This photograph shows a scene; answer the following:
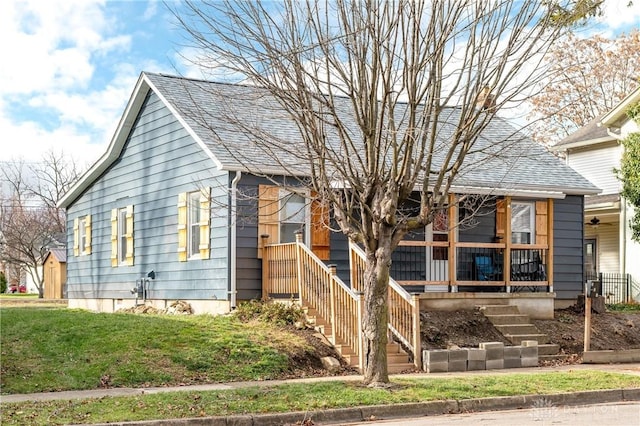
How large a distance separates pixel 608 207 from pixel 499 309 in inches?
454

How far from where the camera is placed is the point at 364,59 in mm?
11883

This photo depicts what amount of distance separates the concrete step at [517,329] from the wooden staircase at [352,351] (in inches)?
134

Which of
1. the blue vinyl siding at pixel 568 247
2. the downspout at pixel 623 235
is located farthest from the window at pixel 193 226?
the downspout at pixel 623 235

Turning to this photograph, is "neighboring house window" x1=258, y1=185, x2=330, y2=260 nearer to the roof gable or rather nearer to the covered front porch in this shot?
the roof gable

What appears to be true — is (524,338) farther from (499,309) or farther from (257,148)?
(257,148)

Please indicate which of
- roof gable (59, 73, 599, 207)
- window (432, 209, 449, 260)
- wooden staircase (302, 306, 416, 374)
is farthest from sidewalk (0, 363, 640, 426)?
window (432, 209, 449, 260)

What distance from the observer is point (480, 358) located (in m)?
15.8

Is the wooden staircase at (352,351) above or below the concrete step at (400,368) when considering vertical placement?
above

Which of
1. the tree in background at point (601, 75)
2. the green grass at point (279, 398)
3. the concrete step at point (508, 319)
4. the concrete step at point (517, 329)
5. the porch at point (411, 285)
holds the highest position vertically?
the tree in background at point (601, 75)

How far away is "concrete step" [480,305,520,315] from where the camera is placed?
63.3 ft

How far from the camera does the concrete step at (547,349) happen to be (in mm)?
17906

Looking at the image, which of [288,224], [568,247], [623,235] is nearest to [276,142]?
[288,224]

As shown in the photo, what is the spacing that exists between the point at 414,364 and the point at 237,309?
4.37 m

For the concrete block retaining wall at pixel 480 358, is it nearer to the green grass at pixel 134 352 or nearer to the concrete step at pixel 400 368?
the concrete step at pixel 400 368
